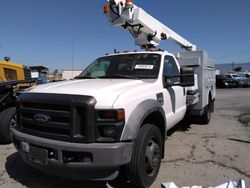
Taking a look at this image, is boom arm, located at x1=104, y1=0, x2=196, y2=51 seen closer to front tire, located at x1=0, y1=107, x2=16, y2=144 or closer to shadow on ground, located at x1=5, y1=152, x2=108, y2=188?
front tire, located at x1=0, y1=107, x2=16, y2=144

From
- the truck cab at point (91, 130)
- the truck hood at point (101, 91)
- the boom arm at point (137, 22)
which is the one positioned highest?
the boom arm at point (137, 22)

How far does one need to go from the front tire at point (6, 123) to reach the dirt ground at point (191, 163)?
0.59 ft

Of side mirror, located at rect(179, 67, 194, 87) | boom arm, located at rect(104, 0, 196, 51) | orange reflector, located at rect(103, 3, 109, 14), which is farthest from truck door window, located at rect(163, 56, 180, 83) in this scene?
orange reflector, located at rect(103, 3, 109, 14)

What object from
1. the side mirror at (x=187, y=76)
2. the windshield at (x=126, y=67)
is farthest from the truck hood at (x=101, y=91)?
the side mirror at (x=187, y=76)

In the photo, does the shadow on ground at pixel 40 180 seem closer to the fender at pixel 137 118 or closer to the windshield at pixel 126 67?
the fender at pixel 137 118

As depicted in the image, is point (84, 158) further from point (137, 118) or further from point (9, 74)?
point (9, 74)

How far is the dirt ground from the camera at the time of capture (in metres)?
4.00

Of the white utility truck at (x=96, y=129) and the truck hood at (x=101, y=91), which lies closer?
the white utility truck at (x=96, y=129)

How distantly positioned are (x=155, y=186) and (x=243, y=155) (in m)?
2.19

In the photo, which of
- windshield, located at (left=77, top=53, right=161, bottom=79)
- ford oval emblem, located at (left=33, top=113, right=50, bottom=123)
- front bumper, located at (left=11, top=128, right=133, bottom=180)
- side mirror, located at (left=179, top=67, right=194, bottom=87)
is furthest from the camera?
windshield, located at (left=77, top=53, right=161, bottom=79)

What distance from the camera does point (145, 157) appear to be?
3625 mm

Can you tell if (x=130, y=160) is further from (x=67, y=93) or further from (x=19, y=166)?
(x=19, y=166)

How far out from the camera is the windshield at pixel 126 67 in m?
4.72

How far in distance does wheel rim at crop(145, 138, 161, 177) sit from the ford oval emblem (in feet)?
4.50
